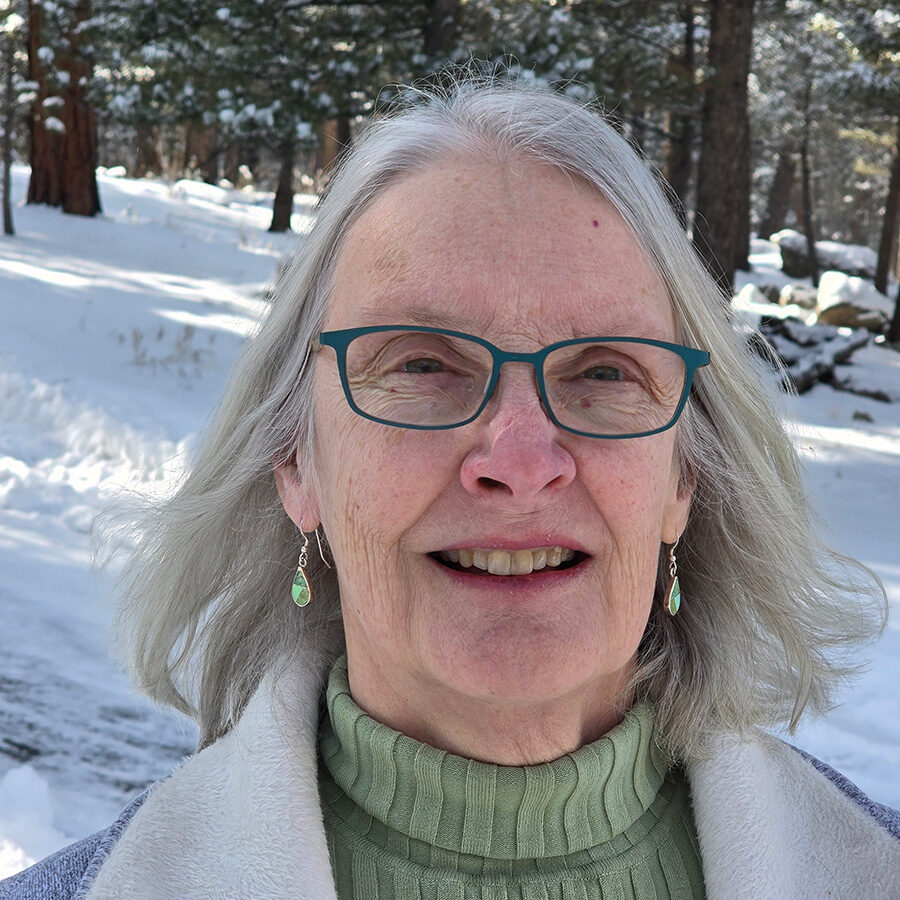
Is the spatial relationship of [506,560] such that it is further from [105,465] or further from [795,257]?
[795,257]

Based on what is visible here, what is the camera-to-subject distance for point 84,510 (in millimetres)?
5512

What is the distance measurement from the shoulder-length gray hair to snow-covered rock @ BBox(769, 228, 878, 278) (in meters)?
21.9

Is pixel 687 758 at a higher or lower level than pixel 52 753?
higher

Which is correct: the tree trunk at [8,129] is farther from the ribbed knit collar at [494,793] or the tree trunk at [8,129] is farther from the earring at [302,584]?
the ribbed knit collar at [494,793]

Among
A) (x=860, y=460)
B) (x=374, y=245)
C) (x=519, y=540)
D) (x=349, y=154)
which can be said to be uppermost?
(x=349, y=154)

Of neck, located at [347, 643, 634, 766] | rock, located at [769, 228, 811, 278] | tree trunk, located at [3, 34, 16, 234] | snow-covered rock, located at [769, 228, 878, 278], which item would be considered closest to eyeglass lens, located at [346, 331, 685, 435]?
neck, located at [347, 643, 634, 766]

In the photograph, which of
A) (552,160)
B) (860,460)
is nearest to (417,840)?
(552,160)

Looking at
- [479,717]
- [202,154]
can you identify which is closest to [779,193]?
[202,154]

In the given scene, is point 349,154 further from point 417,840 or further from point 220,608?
point 417,840

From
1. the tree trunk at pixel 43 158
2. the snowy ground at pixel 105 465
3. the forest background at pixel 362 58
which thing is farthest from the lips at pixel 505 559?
Answer: the tree trunk at pixel 43 158

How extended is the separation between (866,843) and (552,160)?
1.16 meters

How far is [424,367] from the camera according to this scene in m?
1.58

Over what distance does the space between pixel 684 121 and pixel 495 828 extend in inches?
525

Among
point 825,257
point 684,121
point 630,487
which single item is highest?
point 684,121
